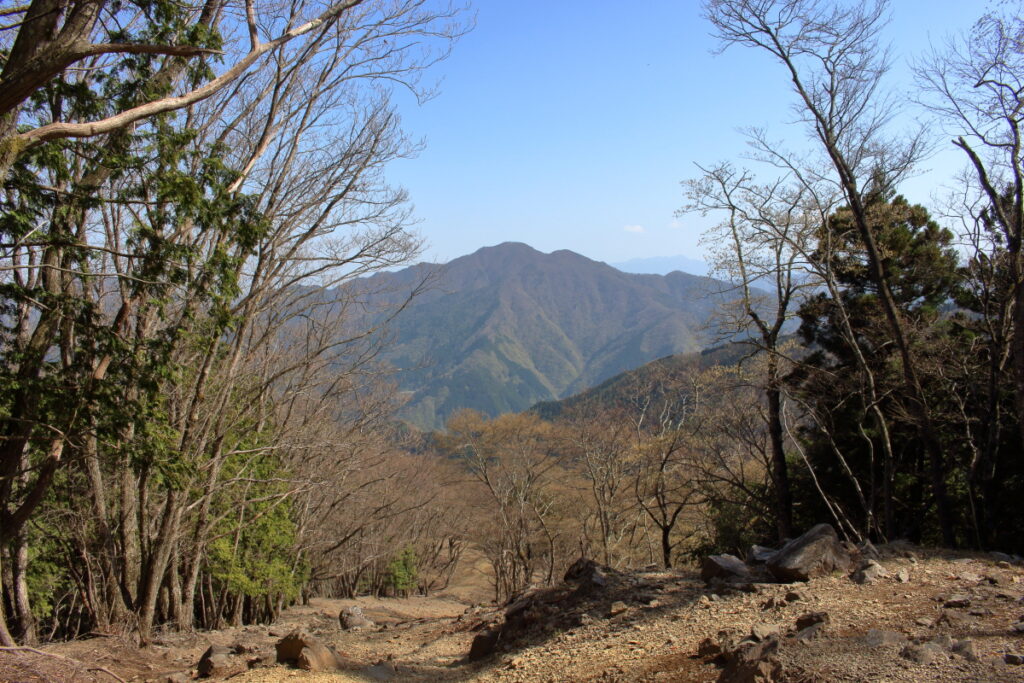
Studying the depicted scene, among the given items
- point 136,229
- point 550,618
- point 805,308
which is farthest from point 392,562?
point 136,229

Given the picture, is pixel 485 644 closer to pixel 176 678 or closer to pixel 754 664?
pixel 176 678

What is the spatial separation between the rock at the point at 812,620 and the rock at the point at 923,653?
92 cm

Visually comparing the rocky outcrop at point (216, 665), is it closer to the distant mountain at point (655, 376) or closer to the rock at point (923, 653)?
the rock at point (923, 653)

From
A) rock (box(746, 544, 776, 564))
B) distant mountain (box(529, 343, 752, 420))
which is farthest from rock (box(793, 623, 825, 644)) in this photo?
distant mountain (box(529, 343, 752, 420))

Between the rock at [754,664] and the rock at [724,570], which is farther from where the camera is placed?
the rock at [724,570]

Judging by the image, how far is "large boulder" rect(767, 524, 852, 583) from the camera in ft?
21.7

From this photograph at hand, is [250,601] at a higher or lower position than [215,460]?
lower

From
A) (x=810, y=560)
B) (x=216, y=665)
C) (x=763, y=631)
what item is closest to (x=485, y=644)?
(x=216, y=665)

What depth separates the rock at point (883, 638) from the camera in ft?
14.0

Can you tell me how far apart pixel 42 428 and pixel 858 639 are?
696 centimetres

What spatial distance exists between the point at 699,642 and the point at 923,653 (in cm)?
185

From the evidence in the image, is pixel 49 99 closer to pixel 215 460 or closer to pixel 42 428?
pixel 42 428

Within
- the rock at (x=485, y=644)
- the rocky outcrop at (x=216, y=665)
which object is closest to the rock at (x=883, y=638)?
the rock at (x=485, y=644)

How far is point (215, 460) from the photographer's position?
8.45 m
